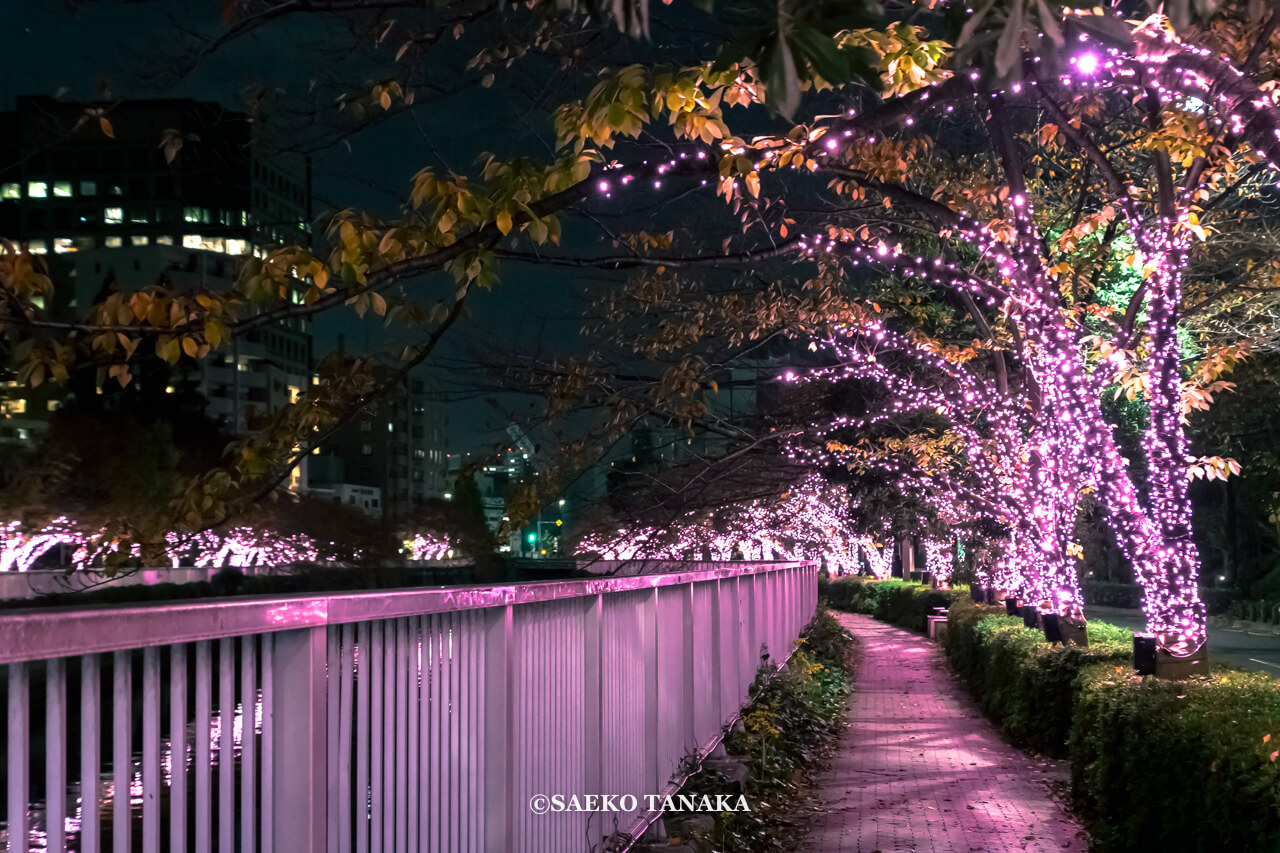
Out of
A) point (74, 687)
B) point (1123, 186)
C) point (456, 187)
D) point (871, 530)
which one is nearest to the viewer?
point (74, 687)

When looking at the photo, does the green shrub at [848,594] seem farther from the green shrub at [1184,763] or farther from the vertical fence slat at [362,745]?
the vertical fence slat at [362,745]

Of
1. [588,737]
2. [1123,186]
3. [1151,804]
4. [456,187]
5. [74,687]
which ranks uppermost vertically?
[1123,186]

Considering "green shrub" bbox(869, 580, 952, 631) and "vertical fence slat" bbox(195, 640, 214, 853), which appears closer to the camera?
"vertical fence slat" bbox(195, 640, 214, 853)

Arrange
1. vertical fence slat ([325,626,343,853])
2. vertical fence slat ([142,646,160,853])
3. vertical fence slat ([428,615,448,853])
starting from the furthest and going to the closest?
vertical fence slat ([428,615,448,853]) → vertical fence slat ([325,626,343,853]) → vertical fence slat ([142,646,160,853])

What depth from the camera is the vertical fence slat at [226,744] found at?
2621 millimetres

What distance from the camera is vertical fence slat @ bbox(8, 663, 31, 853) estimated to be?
2.08 meters

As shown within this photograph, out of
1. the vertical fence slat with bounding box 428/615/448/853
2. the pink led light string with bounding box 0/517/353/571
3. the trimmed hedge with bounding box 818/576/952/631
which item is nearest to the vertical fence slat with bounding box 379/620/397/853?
the vertical fence slat with bounding box 428/615/448/853

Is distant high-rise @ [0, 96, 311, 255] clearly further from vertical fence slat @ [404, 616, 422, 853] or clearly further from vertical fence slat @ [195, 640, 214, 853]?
vertical fence slat @ [195, 640, 214, 853]

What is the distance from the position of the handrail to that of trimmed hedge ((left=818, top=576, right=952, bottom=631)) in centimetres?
3412

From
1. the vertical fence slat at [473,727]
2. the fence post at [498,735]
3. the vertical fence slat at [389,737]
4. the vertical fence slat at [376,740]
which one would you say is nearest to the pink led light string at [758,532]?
the fence post at [498,735]

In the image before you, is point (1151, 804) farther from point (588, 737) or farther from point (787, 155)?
point (787, 155)

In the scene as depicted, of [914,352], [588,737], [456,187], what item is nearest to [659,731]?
[588,737]

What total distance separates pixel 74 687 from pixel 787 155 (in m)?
5.39

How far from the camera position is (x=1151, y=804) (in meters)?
7.30
